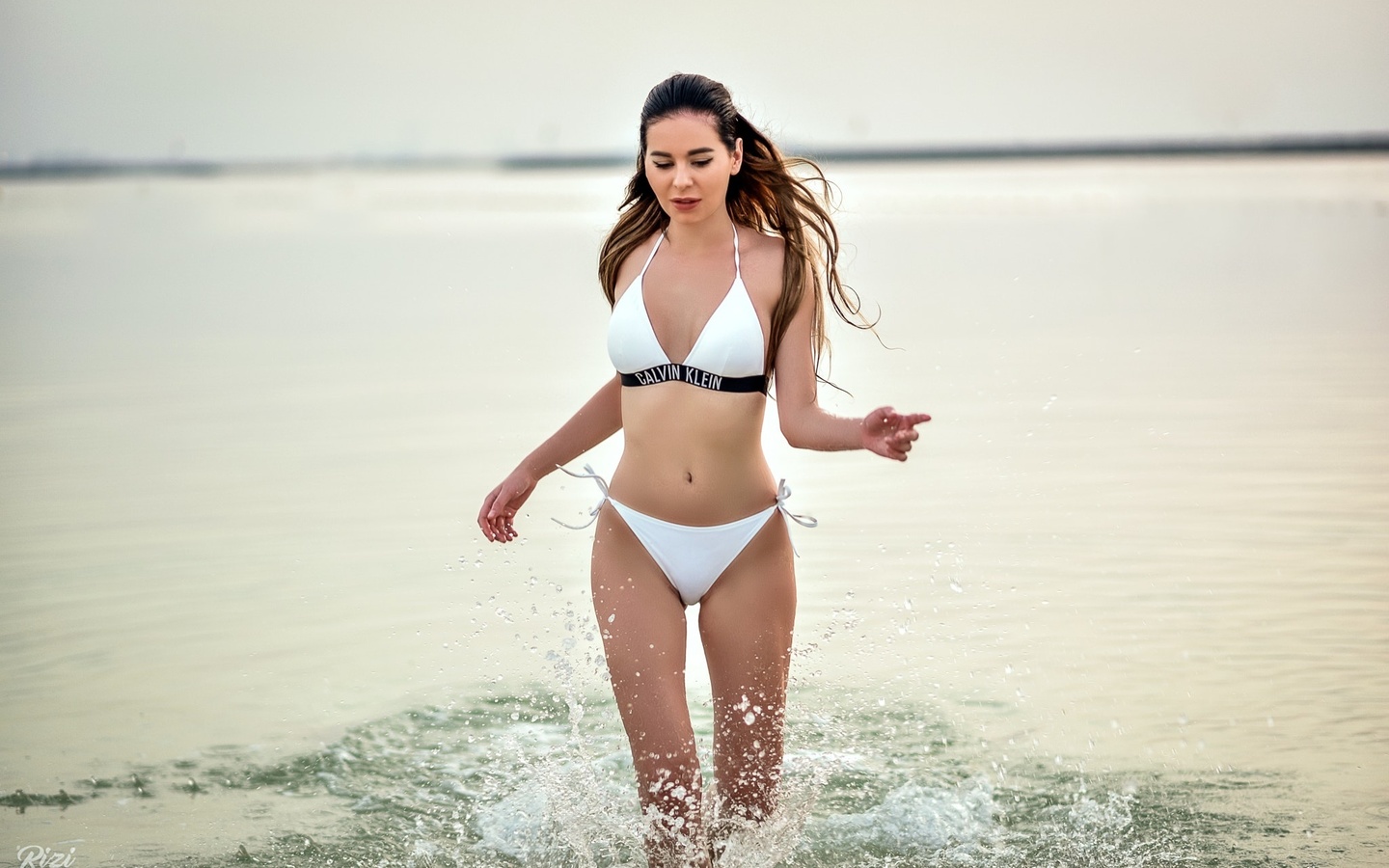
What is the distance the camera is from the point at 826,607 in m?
7.80

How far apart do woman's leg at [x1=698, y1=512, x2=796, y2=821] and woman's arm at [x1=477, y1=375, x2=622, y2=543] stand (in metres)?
0.66

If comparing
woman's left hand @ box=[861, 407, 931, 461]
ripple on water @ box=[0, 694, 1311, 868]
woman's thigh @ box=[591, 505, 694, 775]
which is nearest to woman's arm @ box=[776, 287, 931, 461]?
woman's left hand @ box=[861, 407, 931, 461]

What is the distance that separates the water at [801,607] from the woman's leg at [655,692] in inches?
16.4

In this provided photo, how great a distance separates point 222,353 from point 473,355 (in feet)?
8.12

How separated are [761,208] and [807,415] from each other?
0.74 meters

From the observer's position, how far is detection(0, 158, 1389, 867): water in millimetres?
5699

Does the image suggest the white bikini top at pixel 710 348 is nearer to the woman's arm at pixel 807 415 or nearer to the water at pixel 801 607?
the woman's arm at pixel 807 415

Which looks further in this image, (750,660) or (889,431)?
(750,660)

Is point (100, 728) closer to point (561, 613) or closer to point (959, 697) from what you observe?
point (561, 613)

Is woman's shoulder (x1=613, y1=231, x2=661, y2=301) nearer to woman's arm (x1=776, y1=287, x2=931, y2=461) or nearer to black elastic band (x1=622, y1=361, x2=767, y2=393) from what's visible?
black elastic band (x1=622, y1=361, x2=767, y2=393)

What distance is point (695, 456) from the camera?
4.80 m
